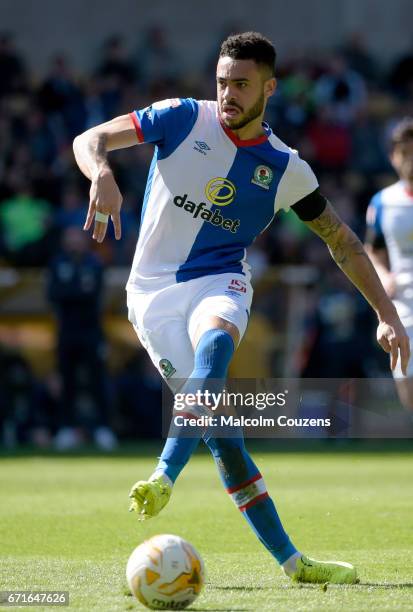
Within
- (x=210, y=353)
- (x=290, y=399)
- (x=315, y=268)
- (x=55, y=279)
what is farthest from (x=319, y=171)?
(x=210, y=353)

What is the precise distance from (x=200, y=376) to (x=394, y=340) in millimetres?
1242

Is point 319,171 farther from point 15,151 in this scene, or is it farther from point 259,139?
point 259,139

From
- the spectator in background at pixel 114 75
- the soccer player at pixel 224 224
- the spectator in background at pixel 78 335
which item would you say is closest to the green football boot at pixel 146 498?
the soccer player at pixel 224 224

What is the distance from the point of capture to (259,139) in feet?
22.1

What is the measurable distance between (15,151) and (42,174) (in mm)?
856

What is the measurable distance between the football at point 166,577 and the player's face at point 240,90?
2304 mm

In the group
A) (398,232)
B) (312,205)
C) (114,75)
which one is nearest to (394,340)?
(312,205)

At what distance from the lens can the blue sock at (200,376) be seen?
229 inches

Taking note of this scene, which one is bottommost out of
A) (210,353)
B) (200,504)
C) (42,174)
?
(200,504)

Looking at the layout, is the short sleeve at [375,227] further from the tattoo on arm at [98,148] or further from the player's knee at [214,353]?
the tattoo on arm at [98,148]

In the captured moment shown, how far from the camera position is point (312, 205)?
674 cm

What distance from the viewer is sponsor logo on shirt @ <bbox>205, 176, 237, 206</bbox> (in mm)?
6621

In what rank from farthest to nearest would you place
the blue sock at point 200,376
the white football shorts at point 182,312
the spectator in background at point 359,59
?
the spectator in background at point 359,59 → the white football shorts at point 182,312 → the blue sock at point 200,376

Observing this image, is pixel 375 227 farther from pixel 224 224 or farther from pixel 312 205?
pixel 224 224
